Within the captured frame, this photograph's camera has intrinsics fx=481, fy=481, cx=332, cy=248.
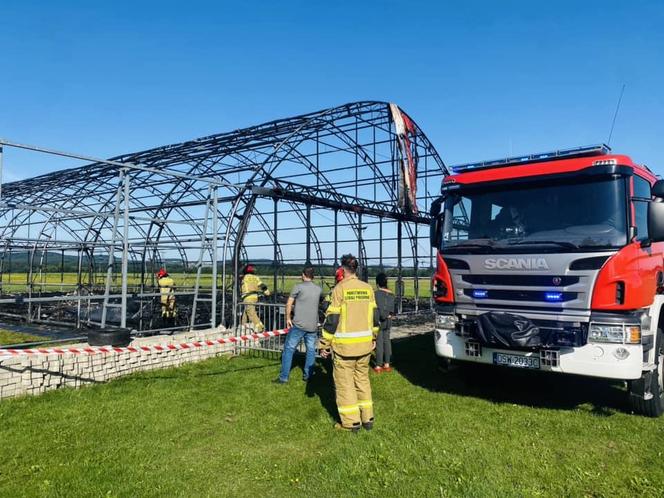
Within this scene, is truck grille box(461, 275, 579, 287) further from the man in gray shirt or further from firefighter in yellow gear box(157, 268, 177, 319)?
firefighter in yellow gear box(157, 268, 177, 319)

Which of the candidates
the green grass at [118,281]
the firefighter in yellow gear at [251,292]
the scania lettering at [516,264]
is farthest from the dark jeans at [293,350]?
the green grass at [118,281]

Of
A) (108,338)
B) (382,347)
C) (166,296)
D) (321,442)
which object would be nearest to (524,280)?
(321,442)

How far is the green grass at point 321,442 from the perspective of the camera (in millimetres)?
3986

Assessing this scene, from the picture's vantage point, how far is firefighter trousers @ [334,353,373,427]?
521cm

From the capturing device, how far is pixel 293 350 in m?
7.35

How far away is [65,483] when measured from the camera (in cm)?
395

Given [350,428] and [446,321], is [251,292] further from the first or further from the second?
[350,428]

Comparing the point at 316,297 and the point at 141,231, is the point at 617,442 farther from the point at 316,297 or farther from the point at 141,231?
the point at 141,231

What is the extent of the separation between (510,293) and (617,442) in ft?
6.10

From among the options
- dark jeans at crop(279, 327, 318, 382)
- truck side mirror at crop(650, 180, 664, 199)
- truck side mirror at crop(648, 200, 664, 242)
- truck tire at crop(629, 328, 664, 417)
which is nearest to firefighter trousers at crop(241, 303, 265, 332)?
dark jeans at crop(279, 327, 318, 382)

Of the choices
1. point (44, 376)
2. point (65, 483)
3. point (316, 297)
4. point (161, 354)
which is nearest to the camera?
point (65, 483)

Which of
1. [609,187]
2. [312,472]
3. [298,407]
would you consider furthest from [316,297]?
[609,187]

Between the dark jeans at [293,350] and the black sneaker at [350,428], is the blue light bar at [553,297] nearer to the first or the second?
the black sneaker at [350,428]

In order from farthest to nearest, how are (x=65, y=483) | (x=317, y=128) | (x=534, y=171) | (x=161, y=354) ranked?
(x=317, y=128)
(x=161, y=354)
(x=534, y=171)
(x=65, y=483)
